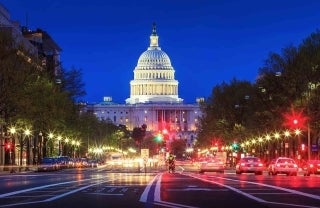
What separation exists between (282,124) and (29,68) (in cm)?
3136

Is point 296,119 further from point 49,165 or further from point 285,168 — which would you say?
point 49,165

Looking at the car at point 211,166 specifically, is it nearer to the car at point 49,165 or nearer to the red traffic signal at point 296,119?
the red traffic signal at point 296,119

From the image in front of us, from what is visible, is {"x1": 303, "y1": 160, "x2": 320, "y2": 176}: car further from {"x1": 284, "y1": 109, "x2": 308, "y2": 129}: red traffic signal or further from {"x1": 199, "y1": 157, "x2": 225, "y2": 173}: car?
{"x1": 284, "y1": 109, "x2": 308, "y2": 129}: red traffic signal

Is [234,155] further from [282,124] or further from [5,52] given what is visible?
[5,52]

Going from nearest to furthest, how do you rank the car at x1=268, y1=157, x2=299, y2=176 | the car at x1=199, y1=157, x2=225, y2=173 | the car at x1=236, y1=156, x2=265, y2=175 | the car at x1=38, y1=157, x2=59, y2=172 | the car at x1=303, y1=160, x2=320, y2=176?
the car at x1=268, y1=157, x2=299, y2=176
the car at x1=303, y1=160, x2=320, y2=176
the car at x1=236, y1=156, x2=265, y2=175
the car at x1=199, y1=157, x2=225, y2=173
the car at x1=38, y1=157, x2=59, y2=172

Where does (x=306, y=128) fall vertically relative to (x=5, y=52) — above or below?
below

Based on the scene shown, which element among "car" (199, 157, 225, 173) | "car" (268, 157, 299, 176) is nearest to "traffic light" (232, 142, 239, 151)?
"car" (199, 157, 225, 173)

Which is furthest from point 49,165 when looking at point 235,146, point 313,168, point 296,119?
point 235,146

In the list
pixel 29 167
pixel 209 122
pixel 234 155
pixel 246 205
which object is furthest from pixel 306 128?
pixel 246 205

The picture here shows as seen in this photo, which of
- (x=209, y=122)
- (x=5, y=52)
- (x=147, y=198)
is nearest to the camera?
(x=147, y=198)

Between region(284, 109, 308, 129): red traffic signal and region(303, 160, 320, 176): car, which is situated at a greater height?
region(284, 109, 308, 129): red traffic signal

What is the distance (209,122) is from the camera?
144 m

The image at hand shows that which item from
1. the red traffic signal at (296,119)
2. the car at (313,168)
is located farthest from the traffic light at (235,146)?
the car at (313,168)

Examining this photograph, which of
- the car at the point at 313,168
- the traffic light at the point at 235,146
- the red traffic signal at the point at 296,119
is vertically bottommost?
the car at the point at 313,168
